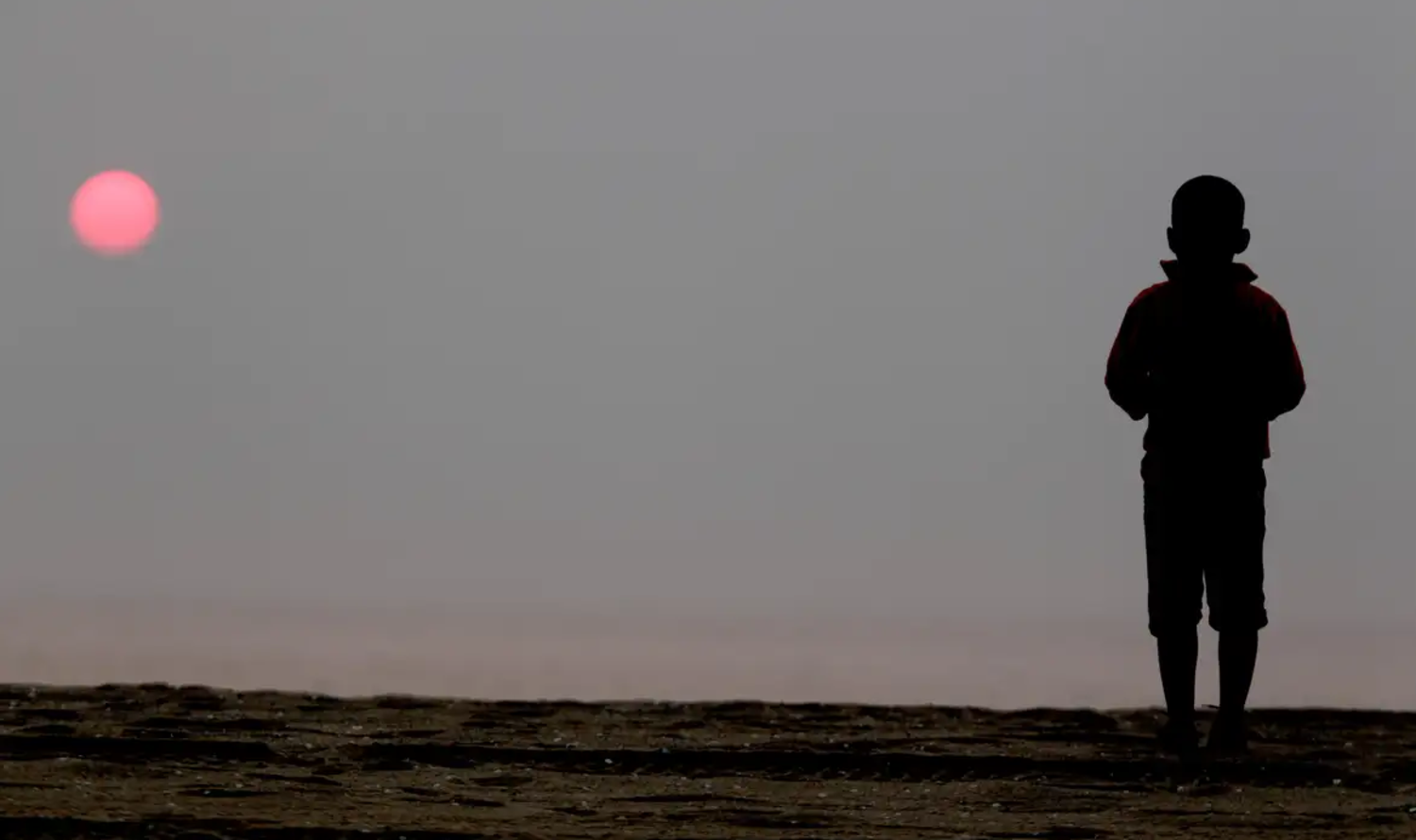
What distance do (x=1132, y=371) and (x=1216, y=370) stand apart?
9.8 inches

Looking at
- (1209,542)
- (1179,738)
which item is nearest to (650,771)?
(1179,738)

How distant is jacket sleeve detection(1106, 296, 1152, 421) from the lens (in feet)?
18.3

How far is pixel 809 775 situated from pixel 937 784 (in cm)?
36

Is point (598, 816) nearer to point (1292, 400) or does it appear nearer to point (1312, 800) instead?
point (1312, 800)

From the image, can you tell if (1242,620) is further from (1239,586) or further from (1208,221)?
(1208,221)

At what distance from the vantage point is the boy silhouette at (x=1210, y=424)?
18.2 feet

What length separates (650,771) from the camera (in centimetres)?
503

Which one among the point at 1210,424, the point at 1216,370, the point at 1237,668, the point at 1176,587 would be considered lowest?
the point at 1237,668

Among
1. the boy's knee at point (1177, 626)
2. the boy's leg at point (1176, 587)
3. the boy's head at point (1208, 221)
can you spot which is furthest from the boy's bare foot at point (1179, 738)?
the boy's head at point (1208, 221)

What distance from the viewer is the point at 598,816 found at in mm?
4266

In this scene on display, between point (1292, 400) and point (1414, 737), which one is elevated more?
point (1292, 400)

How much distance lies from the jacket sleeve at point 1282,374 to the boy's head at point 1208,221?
275 millimetres


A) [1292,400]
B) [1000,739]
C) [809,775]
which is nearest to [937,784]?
[809,775]

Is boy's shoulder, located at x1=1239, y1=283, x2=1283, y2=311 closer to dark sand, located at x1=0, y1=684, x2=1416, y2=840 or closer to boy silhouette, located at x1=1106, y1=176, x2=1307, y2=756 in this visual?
boy silhouette, located at x1=1106, y1=176, x2=1307, y2=756
